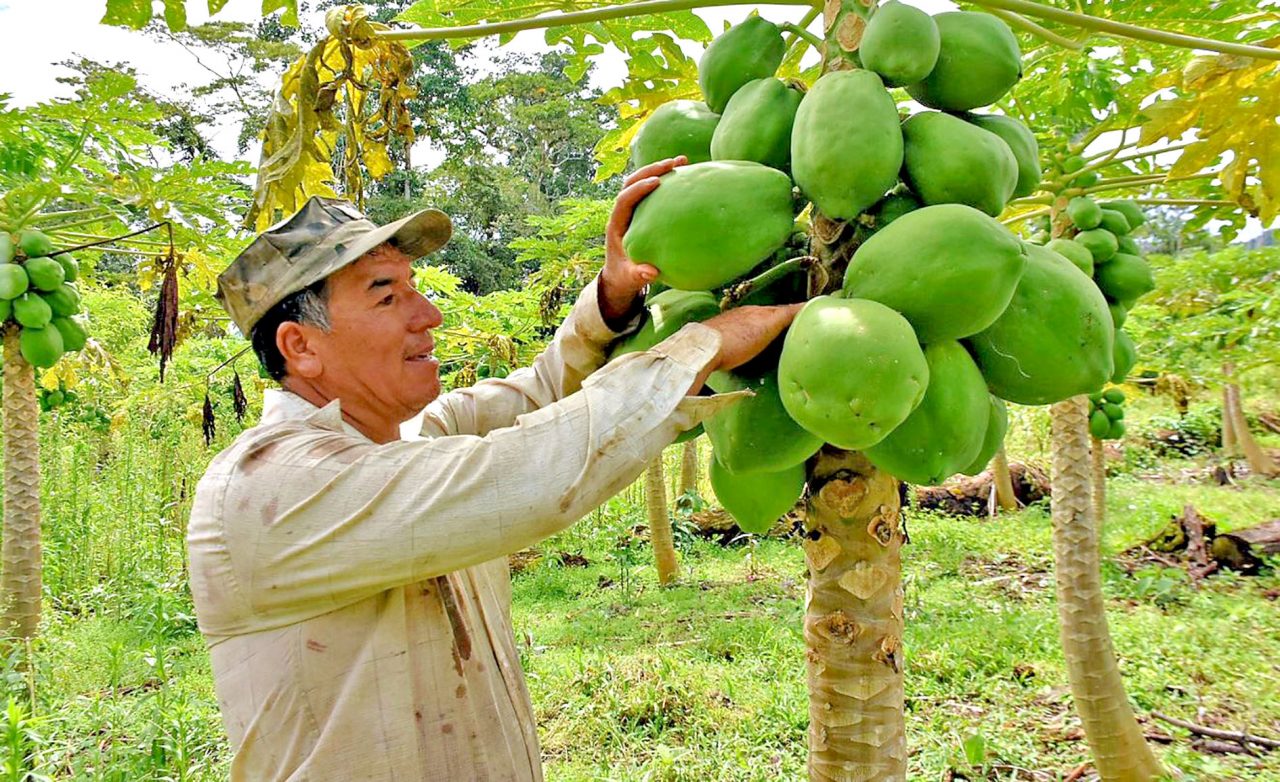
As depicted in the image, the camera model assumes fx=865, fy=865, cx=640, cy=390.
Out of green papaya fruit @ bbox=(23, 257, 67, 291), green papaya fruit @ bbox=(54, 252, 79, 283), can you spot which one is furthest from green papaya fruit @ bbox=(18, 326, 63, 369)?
green papaya fruit @ bbox=(54, 252, 79, 283)

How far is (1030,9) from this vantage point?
4.91 ft

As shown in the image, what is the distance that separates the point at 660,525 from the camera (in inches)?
255

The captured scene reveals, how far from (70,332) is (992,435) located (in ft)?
18.1

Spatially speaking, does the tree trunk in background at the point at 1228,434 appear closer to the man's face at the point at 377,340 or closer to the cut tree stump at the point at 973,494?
the cut tree stump at the point at 973,494

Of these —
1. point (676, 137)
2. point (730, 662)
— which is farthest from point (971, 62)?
point (730, 662)

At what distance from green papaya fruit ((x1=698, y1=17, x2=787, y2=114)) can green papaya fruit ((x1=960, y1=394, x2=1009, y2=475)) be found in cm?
67

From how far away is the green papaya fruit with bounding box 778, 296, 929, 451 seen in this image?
41.9 inches

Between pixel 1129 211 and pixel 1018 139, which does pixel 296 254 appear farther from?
pixel 1129 211

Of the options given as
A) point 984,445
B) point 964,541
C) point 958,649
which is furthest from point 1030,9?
point 964,541

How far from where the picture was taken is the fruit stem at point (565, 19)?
1598 mm

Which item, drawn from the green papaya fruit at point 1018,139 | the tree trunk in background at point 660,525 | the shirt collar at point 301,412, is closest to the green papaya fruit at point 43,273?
the tree trunk in background at point 660,525

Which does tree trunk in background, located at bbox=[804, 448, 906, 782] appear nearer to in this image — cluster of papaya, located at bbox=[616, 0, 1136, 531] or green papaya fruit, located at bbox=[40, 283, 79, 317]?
cluster of papaya, located at bbox=[616, 0, 1136, 531]

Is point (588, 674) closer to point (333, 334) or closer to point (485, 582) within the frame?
point (485, 582)

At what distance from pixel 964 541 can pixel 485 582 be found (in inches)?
253
